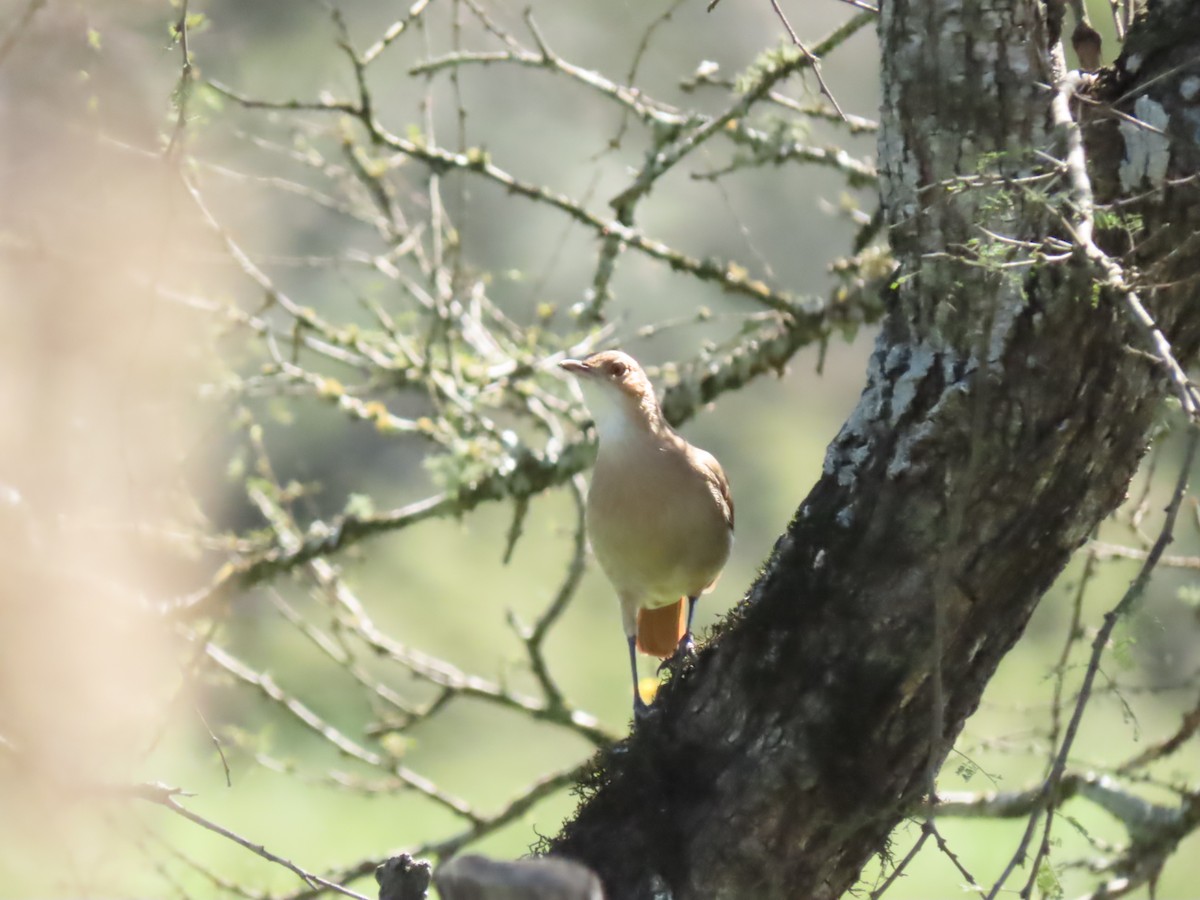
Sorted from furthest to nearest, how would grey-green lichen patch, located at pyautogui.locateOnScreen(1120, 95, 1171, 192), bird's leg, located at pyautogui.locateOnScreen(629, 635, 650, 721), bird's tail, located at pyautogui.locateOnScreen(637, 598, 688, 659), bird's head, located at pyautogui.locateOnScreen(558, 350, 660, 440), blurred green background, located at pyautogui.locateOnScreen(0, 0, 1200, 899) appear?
blurred green background, located at pyautogui.locateOnScreen(0, 0, 1200, 899), bird's tail, located at pyautogui.locateOnScreen(637, 598, 688, 659), bird's head, located at pyautogui.locateOnScreen(558, 350, 660, 440), bird's leg, located at pyautogui.locateOnScreen(629, 635, 650, 721), grey-green lichen patch, located at pyautogui.locateOnScreen(1120, 95, 1171, 192)

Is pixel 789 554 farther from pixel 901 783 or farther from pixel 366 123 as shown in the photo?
pixel 366 123

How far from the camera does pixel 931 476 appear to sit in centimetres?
262

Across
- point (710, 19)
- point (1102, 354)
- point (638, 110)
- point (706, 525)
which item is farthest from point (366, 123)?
point (710, 19)

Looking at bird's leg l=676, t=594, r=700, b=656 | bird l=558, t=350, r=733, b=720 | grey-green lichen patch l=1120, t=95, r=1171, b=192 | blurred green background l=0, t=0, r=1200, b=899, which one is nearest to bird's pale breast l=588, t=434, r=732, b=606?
bird l=558, t=350, r=733, b=720

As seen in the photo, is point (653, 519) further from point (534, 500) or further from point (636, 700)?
point (534, 500)

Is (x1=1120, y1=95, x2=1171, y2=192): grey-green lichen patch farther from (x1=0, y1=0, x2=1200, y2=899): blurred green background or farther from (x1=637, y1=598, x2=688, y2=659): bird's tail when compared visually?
(x1=0, y1=0, x2=1200, y2=899): blurred green background

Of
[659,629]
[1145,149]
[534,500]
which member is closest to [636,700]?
[659,629]

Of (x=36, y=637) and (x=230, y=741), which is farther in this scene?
(x=230, y=741)

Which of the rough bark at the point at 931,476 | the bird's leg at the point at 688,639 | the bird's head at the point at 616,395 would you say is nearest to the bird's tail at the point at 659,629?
the bird's leg at the point at 688,639

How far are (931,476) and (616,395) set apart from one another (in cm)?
188

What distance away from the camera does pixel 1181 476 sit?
1667 millimetres

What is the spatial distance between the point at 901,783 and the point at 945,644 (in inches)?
12.3

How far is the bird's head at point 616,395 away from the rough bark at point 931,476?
1593 mm

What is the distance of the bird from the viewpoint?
4.26m
